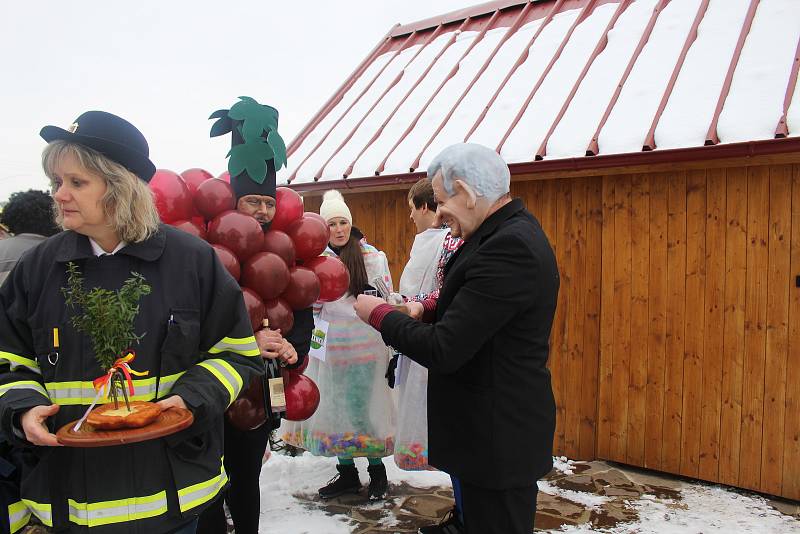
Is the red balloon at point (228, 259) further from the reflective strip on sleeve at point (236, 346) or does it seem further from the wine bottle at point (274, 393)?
the reflective strip on sleeve at point (236, 346)

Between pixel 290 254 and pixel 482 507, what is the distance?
1.59m

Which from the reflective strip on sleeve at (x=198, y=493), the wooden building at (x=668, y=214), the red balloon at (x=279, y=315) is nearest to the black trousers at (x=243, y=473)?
the red balloon at (x=279, y=315)

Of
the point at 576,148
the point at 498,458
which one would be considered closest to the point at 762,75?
the point at 576,148

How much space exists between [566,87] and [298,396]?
12.8ft

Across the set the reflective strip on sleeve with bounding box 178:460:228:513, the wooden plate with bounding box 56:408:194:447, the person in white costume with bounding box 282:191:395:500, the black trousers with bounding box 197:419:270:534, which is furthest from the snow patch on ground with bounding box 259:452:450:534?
the wooden plate with bounding box 56:408:194:447

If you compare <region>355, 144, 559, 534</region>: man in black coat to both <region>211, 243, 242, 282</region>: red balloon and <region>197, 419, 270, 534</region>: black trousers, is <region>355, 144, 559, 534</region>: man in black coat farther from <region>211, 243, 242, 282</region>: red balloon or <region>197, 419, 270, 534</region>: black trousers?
<region>197, 419, 270, 534</region>: black trousers

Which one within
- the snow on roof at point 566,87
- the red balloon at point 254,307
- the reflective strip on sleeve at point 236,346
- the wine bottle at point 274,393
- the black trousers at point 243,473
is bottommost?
the black trousers at point 243,473

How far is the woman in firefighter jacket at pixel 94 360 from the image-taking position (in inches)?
72.4

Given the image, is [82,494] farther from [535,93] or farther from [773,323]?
[535,93]

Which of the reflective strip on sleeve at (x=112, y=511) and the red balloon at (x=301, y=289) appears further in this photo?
the red balloon at (x=301, y=289)

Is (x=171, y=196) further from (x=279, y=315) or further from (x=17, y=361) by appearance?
(x=17, y=361)

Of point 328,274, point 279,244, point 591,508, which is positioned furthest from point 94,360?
point 591,508

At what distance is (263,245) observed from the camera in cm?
317

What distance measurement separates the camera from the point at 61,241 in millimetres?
1981
